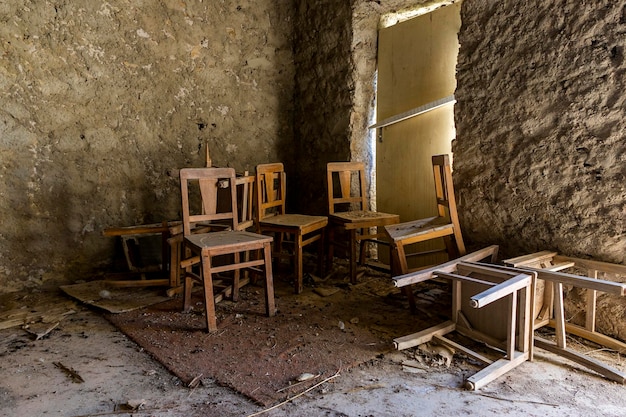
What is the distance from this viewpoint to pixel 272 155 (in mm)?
4500

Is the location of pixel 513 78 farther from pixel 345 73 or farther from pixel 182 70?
pixel 182 70

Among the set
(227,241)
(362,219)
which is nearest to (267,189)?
(362,219)

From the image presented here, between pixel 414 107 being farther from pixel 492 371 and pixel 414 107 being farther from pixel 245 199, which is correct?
pixel 492 371

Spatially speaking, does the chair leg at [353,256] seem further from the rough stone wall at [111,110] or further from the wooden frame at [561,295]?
the rough stone wall at [111,110]

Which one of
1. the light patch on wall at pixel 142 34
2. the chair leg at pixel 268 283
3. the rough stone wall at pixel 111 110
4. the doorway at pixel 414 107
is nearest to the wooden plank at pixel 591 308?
the doorway at pixel 414 107

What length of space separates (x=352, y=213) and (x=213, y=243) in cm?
138

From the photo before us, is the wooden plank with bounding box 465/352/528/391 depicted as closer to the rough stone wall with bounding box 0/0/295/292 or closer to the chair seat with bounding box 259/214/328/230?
the chair seat with bounding box 259/214/328/230

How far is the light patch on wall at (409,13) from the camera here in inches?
138

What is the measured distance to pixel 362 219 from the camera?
3.36 metres

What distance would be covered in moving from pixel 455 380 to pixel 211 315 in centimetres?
134

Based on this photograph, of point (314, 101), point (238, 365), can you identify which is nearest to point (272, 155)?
point (314, 101)

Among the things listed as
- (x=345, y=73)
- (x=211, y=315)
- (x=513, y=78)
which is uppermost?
(x=345, y=73)

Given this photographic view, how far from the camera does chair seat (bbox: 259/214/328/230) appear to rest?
3227 mm

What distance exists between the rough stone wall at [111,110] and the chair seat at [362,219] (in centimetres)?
129
